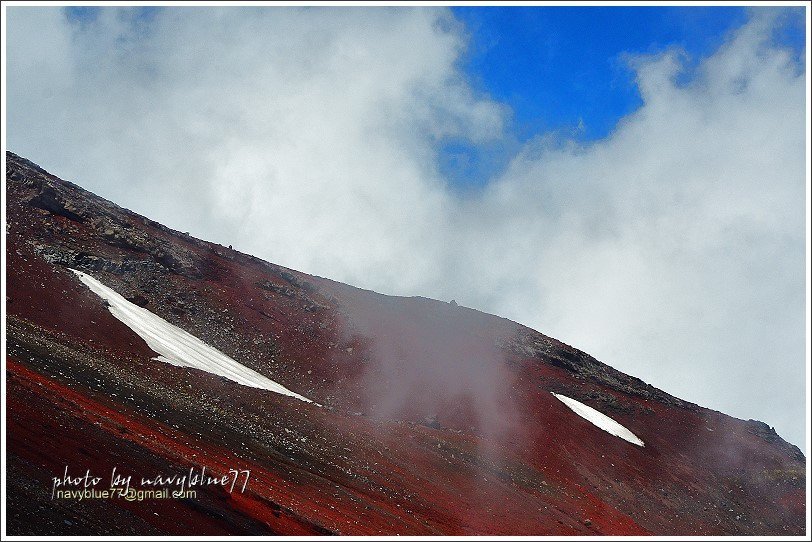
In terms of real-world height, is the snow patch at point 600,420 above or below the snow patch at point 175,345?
above

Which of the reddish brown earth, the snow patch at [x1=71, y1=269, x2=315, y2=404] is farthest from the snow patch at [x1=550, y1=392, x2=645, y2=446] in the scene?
the snow patch at [x1=71, y1=269, x2=315, y2=404]

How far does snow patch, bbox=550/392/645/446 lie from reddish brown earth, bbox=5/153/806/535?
1102mm

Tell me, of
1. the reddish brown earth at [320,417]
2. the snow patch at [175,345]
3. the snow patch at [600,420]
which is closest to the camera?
the reddish brown earth at [320,417]

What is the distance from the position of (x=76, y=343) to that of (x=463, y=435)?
20739 millimetres

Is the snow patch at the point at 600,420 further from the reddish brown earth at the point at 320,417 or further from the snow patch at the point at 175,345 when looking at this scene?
the snow patch at the point at 175,345

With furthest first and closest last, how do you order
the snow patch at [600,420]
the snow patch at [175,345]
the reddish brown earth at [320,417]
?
the snow patch at [600,420]
the snow patch at [175,345]
the reddish brown earth at [320,417]

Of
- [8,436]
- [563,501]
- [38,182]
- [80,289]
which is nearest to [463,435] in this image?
[563,501]

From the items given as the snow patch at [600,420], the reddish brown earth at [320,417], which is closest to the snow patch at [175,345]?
the reddish brown earth at [320,417]

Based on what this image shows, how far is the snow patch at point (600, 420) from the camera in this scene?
47.5 metres

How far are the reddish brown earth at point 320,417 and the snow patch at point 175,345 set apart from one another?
102cm

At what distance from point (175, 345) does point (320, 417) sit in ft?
32.1

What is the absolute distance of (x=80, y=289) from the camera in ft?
120

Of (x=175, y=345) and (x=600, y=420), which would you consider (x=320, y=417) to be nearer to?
(x=175, y=345)

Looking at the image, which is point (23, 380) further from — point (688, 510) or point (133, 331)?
point (688, 510)
